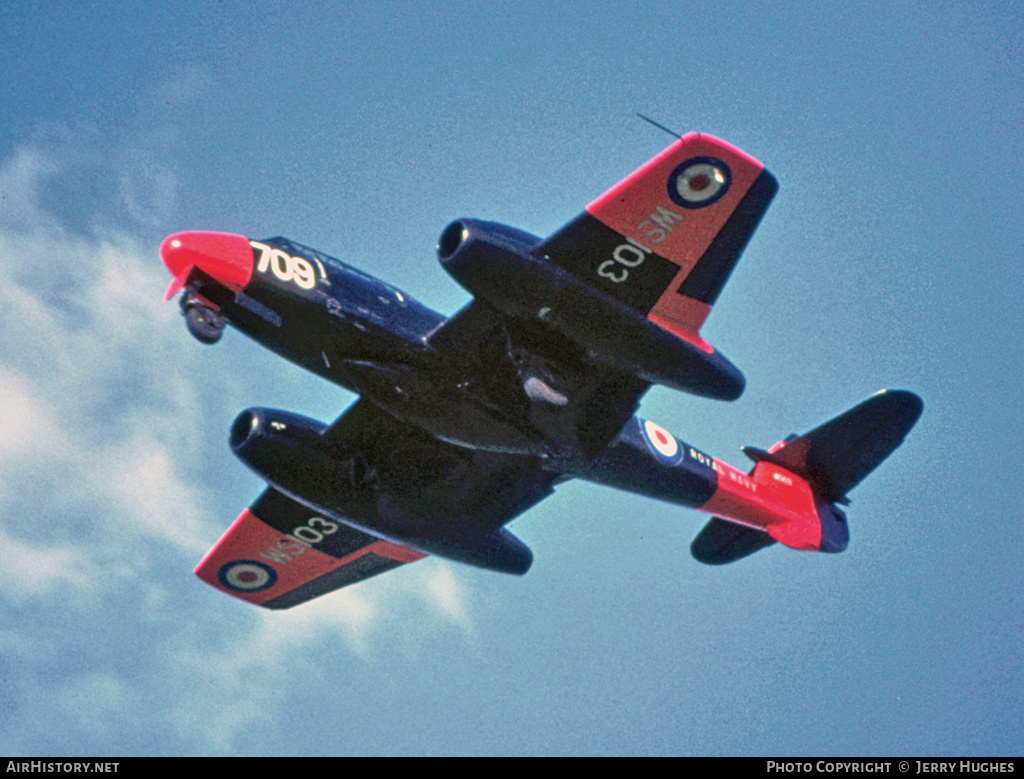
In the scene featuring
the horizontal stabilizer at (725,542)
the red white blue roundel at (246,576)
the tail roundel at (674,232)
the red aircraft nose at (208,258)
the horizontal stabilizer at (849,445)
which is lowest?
the horizontal stabilizer at (725,542)

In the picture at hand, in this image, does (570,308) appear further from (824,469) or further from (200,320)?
(824,469)

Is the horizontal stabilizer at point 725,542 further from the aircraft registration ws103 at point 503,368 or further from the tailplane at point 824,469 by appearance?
the aircraft registration ws103 at point 503,368

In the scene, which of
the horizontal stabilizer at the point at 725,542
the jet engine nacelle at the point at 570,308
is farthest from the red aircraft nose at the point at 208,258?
the horizontal stabilizer at the point at 725,542

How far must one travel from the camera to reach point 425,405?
16.0m

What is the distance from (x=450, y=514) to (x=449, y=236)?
246 inches

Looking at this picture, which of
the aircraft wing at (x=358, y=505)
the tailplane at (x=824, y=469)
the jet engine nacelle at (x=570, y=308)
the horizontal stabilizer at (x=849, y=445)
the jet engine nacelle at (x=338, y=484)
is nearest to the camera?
the jet engine nacelle at (x=570, y=308)

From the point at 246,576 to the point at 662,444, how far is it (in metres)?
8.69

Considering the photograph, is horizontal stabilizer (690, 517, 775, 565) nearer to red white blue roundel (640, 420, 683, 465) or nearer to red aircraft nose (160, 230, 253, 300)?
red white blue roundel (640, 420, 683, 465)

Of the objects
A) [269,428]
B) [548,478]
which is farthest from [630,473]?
[269,428]

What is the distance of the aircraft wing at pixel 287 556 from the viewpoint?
782 inches

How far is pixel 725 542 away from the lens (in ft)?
69.5

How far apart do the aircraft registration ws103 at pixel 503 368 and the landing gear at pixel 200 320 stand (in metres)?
0.03

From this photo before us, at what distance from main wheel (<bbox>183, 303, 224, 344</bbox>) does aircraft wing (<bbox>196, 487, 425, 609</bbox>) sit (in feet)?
18.1

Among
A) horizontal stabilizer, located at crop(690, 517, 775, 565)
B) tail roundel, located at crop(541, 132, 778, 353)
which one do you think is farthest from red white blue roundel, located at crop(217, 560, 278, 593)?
tail roundel, located at crop(541, 132, 778, 353)
